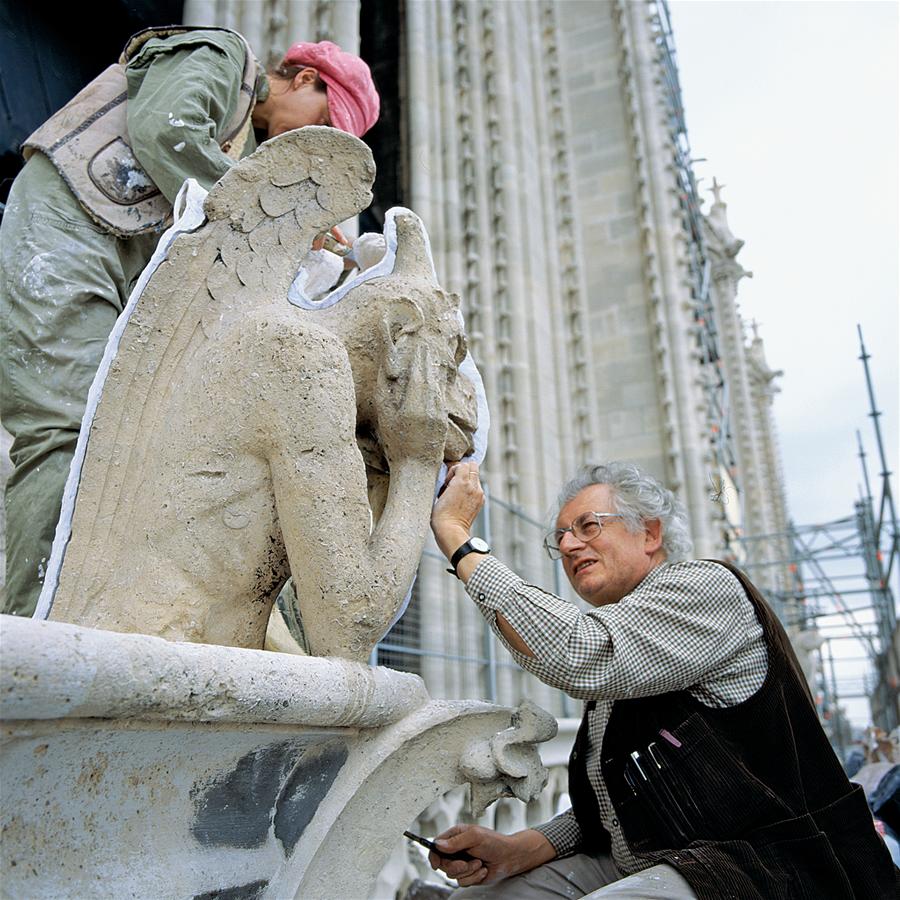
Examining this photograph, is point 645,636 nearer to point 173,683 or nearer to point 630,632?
point 630,632

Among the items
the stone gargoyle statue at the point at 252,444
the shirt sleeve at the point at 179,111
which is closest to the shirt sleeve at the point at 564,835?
the stone gargoyle statue at the point at 252,444

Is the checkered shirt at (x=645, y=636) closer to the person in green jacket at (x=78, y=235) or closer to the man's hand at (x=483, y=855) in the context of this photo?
the man's hand at (x=483, y=855)

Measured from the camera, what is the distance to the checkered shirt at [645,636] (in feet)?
4.46

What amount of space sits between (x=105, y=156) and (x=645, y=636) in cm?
129

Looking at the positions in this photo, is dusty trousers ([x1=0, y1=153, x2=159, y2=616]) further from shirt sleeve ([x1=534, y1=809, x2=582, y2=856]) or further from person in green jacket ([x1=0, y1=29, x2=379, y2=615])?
shirt sleeve ([x1=534, y1=809, x2=582, y2=856])

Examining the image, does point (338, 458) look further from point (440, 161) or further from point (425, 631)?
point (440, 161)

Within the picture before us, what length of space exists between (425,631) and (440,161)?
3161mm

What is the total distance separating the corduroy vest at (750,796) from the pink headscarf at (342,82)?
1156 mm

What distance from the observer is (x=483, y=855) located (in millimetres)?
1618

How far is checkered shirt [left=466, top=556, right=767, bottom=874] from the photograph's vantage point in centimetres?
136

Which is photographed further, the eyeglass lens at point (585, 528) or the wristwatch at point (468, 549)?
the eyeglass lens at point (585, 528)

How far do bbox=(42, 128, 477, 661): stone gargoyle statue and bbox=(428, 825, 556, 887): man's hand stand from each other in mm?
595

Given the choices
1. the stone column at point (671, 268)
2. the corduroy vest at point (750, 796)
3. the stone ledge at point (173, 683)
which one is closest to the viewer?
the stone ledge at point (173, 683)

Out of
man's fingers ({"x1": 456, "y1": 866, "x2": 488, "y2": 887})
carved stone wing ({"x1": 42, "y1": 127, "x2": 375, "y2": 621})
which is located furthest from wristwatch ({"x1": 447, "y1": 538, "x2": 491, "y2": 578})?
man's fingers ({"x1": 456, "y1": 866, "x2": 488, "y2": 887})
